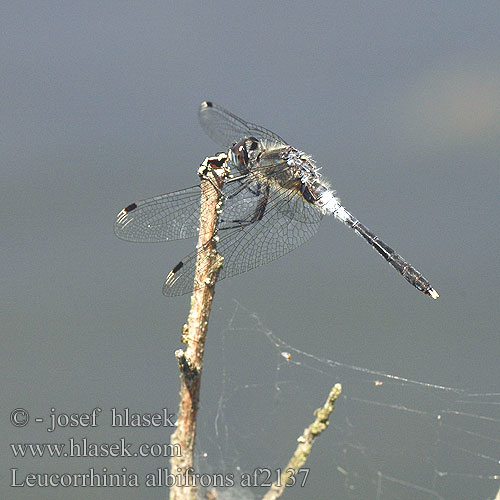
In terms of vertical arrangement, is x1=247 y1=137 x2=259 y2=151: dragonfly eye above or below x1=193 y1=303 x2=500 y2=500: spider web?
above

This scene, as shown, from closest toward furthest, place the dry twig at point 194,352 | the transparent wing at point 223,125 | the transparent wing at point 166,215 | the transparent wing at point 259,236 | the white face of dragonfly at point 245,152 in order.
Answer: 1. the dry twig at point 194,352
2. the transparent wing at point 259,236
3. the transparent wing at point 166,215
4. the white face of dragonfly at point 245,152
5. the transparent wing at point 223,125

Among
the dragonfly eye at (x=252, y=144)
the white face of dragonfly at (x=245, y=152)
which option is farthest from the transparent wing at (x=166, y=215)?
the dragonfly eye at (x=252, y=144)

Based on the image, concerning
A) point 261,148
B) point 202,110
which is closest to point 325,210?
point 261,148

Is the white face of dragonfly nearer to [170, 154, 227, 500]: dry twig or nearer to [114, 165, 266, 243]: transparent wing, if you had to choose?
[114, 165, 266, 243]: transparent wing

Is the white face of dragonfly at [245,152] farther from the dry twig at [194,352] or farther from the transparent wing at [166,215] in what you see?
the dry twig at [194,352]

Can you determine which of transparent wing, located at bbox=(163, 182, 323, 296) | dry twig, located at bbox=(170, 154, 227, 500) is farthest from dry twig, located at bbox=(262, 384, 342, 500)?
transparent wing, located at bbox=(163, 182, 323, 296)

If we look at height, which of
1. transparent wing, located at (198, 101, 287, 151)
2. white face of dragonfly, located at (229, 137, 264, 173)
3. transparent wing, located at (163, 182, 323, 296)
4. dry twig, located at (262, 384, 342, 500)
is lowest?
dry twig, located at (262, 384, 342, 500)

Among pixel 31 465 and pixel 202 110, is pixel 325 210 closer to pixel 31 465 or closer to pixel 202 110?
pixel 202 110
